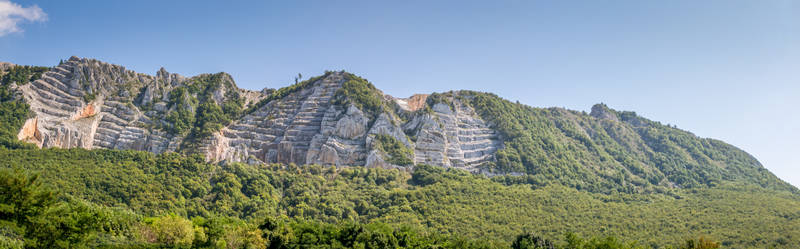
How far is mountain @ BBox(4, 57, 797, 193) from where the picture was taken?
145375 millimetres

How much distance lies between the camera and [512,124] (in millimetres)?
183750

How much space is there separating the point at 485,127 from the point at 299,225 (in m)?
96.3

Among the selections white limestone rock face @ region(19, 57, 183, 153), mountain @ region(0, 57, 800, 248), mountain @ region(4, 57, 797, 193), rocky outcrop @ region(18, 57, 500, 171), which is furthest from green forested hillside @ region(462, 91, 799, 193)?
white limestone rock face @ region(19, 57, 183, 153)

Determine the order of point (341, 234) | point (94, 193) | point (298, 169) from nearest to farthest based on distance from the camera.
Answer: point (341, 234) < point (94, 193) < point (298, 169)

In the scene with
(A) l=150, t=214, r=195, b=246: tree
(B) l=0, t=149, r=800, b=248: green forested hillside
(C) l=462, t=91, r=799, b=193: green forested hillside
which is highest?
(C) l=462, t=91, r=799, b=193: green forested hillside

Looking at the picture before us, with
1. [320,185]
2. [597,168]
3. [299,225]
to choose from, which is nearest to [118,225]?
[299,225]

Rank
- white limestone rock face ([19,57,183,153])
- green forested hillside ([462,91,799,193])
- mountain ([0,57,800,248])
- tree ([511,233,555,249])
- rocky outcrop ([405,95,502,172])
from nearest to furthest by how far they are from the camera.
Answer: mountain ([0,57,800,248]) → tree ([511,233,555,249]) → white limestone rock face ([19,57,183,153]) → green forested hillside ([462,91,799,193]) → rocky outcrop ([405,95,502,172])

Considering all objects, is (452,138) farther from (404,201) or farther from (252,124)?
(252,124)

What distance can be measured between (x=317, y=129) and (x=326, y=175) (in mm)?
18904

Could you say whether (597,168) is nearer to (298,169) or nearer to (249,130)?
(298,169)

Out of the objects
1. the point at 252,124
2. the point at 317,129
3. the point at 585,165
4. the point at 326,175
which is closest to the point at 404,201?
the point at 326,175

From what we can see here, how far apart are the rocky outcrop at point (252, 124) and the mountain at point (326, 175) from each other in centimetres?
42

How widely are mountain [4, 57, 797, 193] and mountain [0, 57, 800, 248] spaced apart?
52 cm

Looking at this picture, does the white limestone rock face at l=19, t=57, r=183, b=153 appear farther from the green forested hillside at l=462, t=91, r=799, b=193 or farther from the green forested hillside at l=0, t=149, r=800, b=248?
the green forested hillside at l=462, t=91, r=799, b=193
